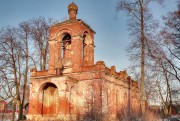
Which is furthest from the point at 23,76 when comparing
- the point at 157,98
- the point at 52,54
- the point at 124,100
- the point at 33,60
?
the point at 157,98

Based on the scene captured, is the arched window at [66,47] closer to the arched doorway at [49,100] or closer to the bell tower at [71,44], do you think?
the bell tower at [71,44]

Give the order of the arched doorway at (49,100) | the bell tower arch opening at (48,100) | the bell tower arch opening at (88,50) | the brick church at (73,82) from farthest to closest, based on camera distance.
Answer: the bell tower arch opening at (88,50)
the arched doorway at (49,100)
the bell tower arch opening at (48,100)
the brick church at (73,82)

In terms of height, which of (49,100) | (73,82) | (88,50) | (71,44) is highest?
(71,44)

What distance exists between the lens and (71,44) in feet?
72.6

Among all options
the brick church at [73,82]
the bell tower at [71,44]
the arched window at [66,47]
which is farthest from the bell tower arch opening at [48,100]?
the arched window at [66,47]

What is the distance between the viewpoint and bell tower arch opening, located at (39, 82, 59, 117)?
21152 millimetres

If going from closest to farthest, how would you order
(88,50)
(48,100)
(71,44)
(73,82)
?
1. (73,82)
2. (48,100)
3. (71,44)
4. (88,50)

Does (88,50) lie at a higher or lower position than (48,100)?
higher

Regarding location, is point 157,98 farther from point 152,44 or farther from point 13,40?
point 13,40

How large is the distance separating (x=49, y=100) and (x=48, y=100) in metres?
0.09

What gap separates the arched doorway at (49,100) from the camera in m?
21.3

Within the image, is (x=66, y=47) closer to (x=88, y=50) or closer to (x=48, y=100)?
(x=88, y=50)

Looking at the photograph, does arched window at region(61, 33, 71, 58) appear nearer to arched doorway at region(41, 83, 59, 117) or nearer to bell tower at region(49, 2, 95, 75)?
bell tower at region(49, 2, 95, 75)

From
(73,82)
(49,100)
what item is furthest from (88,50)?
(49,100)
